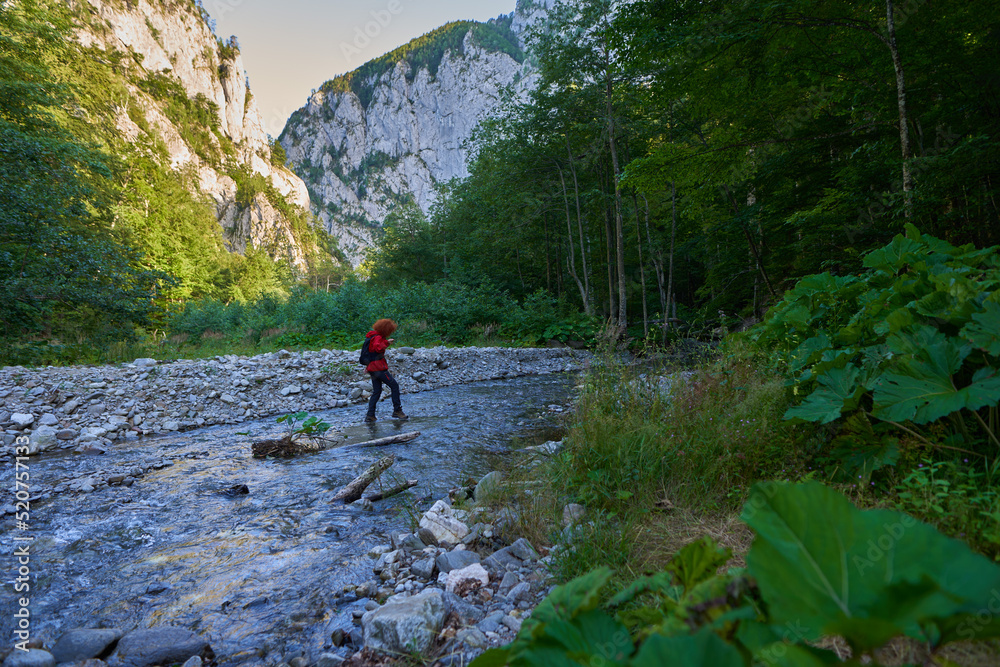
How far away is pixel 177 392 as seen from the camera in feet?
26.3

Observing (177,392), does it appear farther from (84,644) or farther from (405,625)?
(405,625)

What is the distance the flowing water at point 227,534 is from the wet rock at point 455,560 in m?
0.50

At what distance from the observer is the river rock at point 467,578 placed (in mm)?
2404

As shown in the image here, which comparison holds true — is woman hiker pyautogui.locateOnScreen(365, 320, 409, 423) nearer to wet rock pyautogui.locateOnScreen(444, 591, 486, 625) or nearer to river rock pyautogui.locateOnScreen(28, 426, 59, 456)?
river rock pyautogui.locateOnScreen(28, 426, 59, 456)

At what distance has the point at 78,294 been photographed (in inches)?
382

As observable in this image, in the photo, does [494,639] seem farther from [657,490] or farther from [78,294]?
[78,294]

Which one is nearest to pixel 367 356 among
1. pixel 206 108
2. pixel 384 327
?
pixel 384 327

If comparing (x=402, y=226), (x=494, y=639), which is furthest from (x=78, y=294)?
(x=402, y=226)

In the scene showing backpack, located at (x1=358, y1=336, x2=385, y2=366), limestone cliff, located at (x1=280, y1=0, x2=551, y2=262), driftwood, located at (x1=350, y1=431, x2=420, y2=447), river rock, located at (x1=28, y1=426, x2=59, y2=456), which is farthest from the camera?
limestone cliff, located at (x1=280, y1=0, x2=551, y2=262)

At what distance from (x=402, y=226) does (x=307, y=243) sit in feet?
172

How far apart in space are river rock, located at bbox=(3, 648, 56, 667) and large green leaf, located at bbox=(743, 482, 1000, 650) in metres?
3.10

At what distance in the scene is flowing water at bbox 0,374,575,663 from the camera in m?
2.43

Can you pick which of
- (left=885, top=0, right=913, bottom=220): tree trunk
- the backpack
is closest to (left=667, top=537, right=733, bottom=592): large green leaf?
(left=885, top=0, right=913, bottom=220): tree trunk

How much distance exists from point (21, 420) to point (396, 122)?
4656 inches
